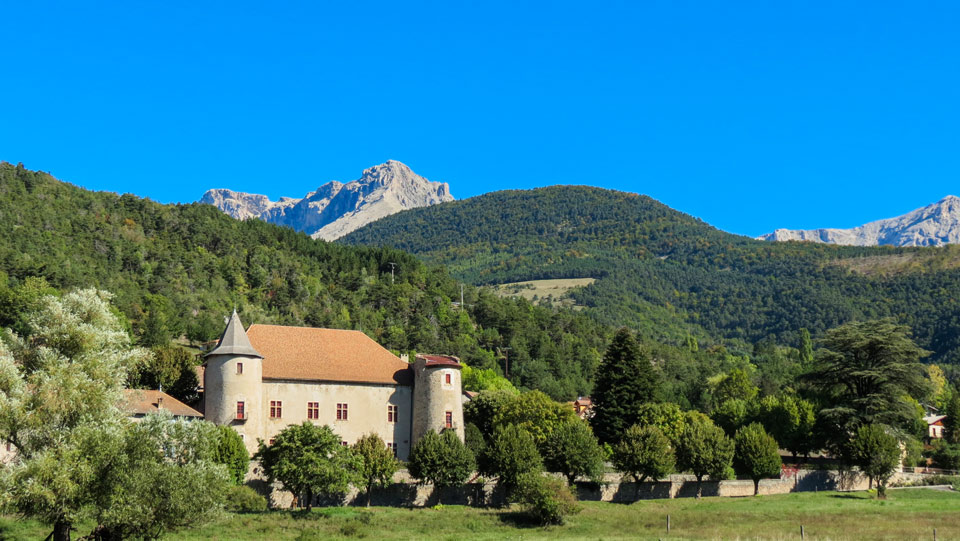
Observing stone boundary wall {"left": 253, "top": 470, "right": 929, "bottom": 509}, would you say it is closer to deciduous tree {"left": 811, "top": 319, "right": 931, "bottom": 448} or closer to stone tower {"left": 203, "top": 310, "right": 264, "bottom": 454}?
deciduous tree {"left": 811, "top": 319, "right": 931, "bottom": 448}

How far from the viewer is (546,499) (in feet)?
178

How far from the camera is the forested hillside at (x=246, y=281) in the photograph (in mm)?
123188

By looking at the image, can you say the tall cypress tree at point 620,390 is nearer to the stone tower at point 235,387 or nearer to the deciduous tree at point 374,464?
the deciduous tree at point 374,464

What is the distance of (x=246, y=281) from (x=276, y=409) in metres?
81.6

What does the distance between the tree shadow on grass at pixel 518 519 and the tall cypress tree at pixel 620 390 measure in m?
19.8

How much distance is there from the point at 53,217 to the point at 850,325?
4587 inches

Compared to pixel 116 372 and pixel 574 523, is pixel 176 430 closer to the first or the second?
pixel 116 372

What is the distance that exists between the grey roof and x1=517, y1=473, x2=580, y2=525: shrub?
22810mm

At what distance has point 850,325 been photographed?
82.6 m

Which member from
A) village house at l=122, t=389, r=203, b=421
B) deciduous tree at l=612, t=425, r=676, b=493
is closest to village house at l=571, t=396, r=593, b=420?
deciduous tree at l=612, t=425, r=676, b=493

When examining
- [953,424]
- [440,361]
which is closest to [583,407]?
[953,424]

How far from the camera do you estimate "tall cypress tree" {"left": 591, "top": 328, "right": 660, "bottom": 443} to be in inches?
2972

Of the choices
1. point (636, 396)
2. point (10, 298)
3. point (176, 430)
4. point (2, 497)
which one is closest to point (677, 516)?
point (636, 396)

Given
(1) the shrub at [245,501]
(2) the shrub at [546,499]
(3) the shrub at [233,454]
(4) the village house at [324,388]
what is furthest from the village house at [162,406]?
(2) the shrub at [546,499]
